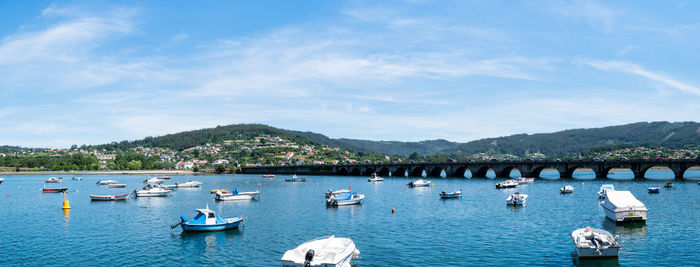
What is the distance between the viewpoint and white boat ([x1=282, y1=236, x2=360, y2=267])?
89.8 ft

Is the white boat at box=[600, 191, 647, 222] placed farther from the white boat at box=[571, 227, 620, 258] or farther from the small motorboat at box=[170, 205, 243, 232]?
the small motorboat at box=[170, 205, 243, 232]

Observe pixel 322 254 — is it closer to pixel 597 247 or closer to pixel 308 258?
pixel 308 258

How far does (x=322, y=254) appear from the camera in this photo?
2914 cm

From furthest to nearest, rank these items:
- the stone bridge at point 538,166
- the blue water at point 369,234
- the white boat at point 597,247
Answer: the stone bridge at point 538,166, the blue water at point 369,234, the white boat at point 597,247

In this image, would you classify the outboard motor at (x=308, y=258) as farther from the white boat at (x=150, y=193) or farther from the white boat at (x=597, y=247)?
the white boat at (x=150, y=193)

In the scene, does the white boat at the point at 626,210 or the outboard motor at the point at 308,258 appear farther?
the white boat at the point at 626,210

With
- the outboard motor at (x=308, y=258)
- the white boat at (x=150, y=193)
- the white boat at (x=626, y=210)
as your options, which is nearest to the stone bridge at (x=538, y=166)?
the white boat at (x=626, y=210)

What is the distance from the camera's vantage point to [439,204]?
71.8m

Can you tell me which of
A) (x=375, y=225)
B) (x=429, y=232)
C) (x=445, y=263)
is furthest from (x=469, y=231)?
(x=445, y=263)

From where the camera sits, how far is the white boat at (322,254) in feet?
89.8

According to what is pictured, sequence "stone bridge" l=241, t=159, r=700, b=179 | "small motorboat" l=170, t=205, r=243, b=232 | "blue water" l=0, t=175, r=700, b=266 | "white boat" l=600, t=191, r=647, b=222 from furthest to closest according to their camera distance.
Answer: "stone bridge" l=241, t=159, r=700, b=179 < "white boat" l=600, t=191, r=647, b=222 < "small motorboat" l=170, t=205, r=243, b=232 < "blue water" l=0, t=175, r=700, b=266

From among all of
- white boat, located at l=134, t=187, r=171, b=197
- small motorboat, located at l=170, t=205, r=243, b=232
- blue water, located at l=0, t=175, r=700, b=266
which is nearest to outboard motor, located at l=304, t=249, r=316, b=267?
blue water, located at l=0, t=175, r=700, b=266

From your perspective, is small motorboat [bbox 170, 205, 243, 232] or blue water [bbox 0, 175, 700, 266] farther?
small motorboat [bbox 170, 205, 243, 232]

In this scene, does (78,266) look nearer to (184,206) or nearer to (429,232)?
(429,232)
